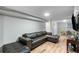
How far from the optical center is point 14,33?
332cm

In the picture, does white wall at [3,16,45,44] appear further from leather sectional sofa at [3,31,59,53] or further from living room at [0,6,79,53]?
leather sectional sofa at [3,31,59,53]

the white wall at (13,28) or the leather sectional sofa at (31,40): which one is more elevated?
the white wall at (13,28)

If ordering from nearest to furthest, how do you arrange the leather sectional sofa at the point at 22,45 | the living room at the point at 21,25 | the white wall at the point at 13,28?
the leather sectional sofa at the point at 22,45
the living room at the point at 21,25
the white wall at the point at 13,28

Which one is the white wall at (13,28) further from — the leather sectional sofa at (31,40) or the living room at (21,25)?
the leather sectional sofa at (31,40)

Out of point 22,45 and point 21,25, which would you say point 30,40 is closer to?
point 22,45

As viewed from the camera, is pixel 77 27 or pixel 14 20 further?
pixel 14 20

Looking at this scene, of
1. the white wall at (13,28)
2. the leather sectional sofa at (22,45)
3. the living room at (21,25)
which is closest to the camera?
the leather sectional sofa at (22,45)

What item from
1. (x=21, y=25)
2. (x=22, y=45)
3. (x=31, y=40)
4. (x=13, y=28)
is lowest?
(x=22, y=45)

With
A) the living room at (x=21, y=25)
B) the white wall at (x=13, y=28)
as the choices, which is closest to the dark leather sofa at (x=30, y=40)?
the living room at (x=21, y=25)

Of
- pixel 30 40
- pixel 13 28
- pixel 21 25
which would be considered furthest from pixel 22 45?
pixel 21 25

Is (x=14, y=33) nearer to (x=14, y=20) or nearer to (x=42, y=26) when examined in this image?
(x=14, y=20)
